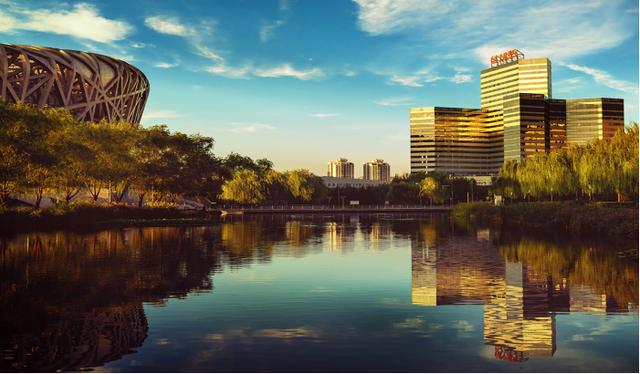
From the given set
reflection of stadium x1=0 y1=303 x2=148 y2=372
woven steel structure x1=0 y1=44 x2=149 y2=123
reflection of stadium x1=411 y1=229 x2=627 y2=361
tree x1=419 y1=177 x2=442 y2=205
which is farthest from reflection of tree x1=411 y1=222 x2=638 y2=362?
tree x1=419 y1=177 x2=442 y2=205

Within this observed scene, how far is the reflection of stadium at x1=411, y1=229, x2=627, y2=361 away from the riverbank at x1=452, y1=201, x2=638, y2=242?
1283cm

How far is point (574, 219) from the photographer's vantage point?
3862 cm

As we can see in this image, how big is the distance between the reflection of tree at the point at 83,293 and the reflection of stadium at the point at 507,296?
6.38 meters

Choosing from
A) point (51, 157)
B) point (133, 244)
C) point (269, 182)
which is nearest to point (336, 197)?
point (269, 182)

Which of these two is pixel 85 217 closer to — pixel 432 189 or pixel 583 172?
pixel 583 172

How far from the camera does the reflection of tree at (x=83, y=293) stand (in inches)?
399

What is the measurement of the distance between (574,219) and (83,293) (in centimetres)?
3238

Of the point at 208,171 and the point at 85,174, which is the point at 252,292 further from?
the point at 208,171

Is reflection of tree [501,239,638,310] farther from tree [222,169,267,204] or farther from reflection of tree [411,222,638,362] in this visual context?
tree [222,169,267,204]

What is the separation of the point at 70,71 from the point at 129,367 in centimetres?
9409

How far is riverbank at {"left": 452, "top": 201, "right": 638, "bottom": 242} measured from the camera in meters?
32.9

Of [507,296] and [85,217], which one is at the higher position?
[85,217]

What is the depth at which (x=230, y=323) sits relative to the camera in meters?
12.1

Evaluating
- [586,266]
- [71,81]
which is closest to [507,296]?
[586,266]
